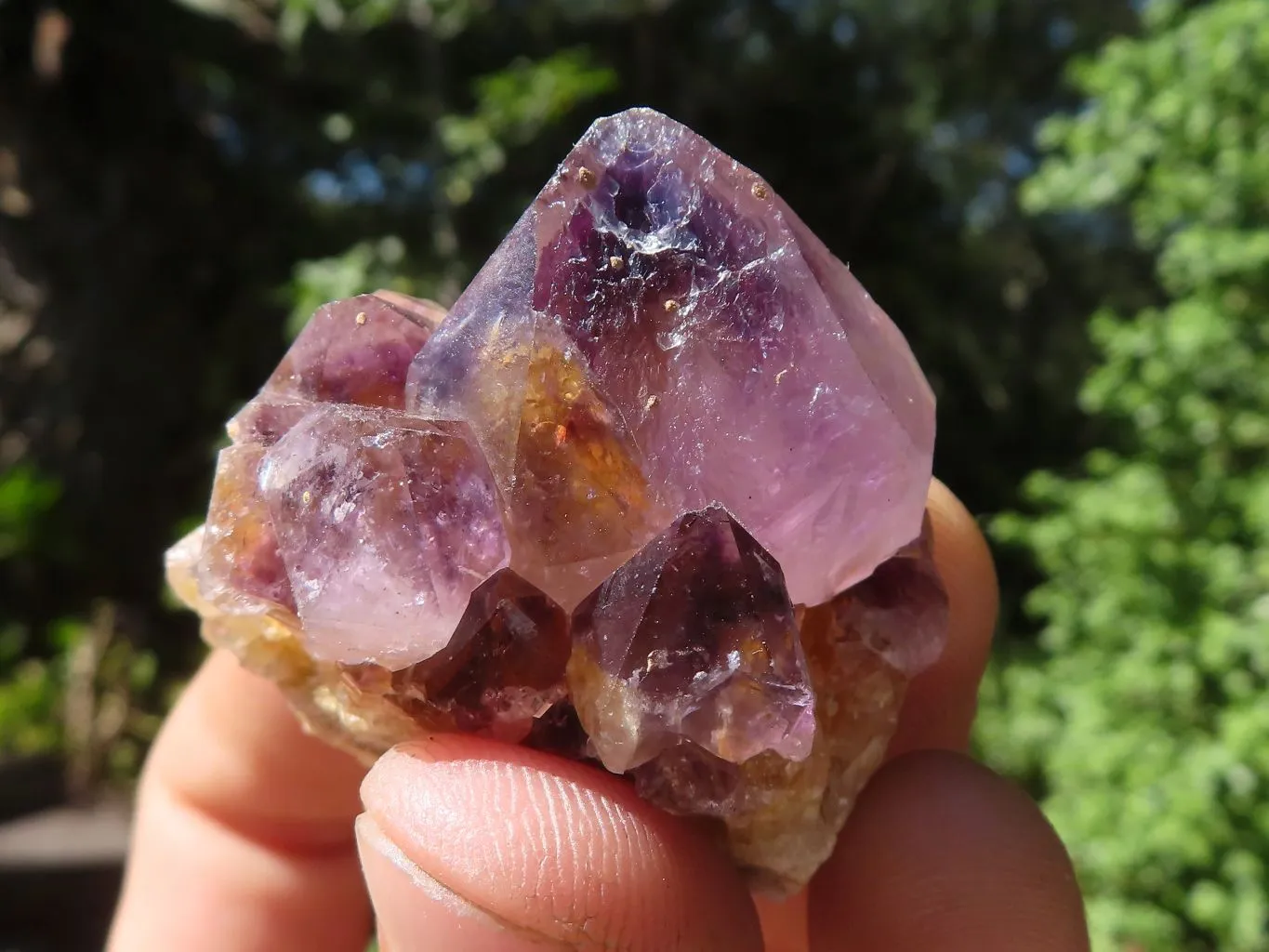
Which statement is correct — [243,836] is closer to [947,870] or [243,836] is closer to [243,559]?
[243,559]

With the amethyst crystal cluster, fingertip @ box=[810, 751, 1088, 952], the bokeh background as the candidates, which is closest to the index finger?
the amethyst crystal cluster

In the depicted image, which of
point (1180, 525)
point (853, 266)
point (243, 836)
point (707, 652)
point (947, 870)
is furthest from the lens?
point (853, 266)

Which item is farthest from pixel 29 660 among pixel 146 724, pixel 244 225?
pixel 244 225

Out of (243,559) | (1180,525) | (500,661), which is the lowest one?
(1180,525)

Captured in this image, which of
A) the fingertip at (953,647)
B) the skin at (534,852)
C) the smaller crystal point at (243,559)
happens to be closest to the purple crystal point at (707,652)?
the skin at (534,852)

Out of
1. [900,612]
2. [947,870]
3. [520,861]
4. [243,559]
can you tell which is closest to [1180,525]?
[947,870]

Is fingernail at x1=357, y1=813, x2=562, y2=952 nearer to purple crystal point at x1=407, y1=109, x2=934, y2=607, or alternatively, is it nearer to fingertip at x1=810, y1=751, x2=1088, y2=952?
purple crystal point at x1=407, y1=109, x2=934, y2=607

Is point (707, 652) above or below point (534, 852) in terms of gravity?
above
